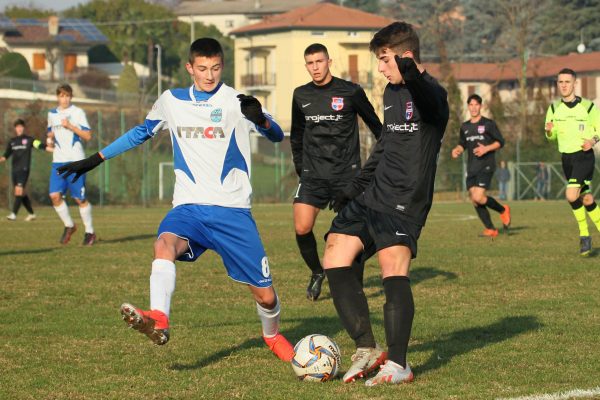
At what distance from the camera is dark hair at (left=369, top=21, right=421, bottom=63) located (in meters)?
6.73

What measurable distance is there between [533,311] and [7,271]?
693 centimetres

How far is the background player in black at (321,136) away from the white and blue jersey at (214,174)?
329 centimetres

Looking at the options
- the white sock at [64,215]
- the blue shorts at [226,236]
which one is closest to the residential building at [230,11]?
the white sock at [64,215]

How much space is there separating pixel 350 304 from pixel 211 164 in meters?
1.33

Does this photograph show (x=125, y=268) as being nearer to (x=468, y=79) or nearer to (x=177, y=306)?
(x=177, y=306)

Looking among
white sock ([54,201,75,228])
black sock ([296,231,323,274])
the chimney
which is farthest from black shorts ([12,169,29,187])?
the chimney

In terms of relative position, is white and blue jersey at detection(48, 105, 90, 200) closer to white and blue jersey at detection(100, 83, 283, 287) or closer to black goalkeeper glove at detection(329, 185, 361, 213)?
white and blue jersey at detection(100, 83, 283, 287)

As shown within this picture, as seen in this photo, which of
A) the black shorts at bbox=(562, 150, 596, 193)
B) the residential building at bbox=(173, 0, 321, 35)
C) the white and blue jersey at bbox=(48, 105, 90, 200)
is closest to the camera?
the black shorts at bbox=(562, 150, 596, 193)

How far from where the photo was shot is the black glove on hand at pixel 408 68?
253 inches

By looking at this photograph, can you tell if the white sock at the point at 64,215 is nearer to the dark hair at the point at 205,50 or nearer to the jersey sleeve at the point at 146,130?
the jersey sleeve at the point at 146,130

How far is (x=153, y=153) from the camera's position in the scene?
3916 centimetres

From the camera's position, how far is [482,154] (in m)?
18.5

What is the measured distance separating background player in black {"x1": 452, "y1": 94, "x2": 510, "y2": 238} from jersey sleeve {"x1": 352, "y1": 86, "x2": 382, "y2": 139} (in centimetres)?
791

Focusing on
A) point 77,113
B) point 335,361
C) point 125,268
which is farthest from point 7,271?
point 335,361
